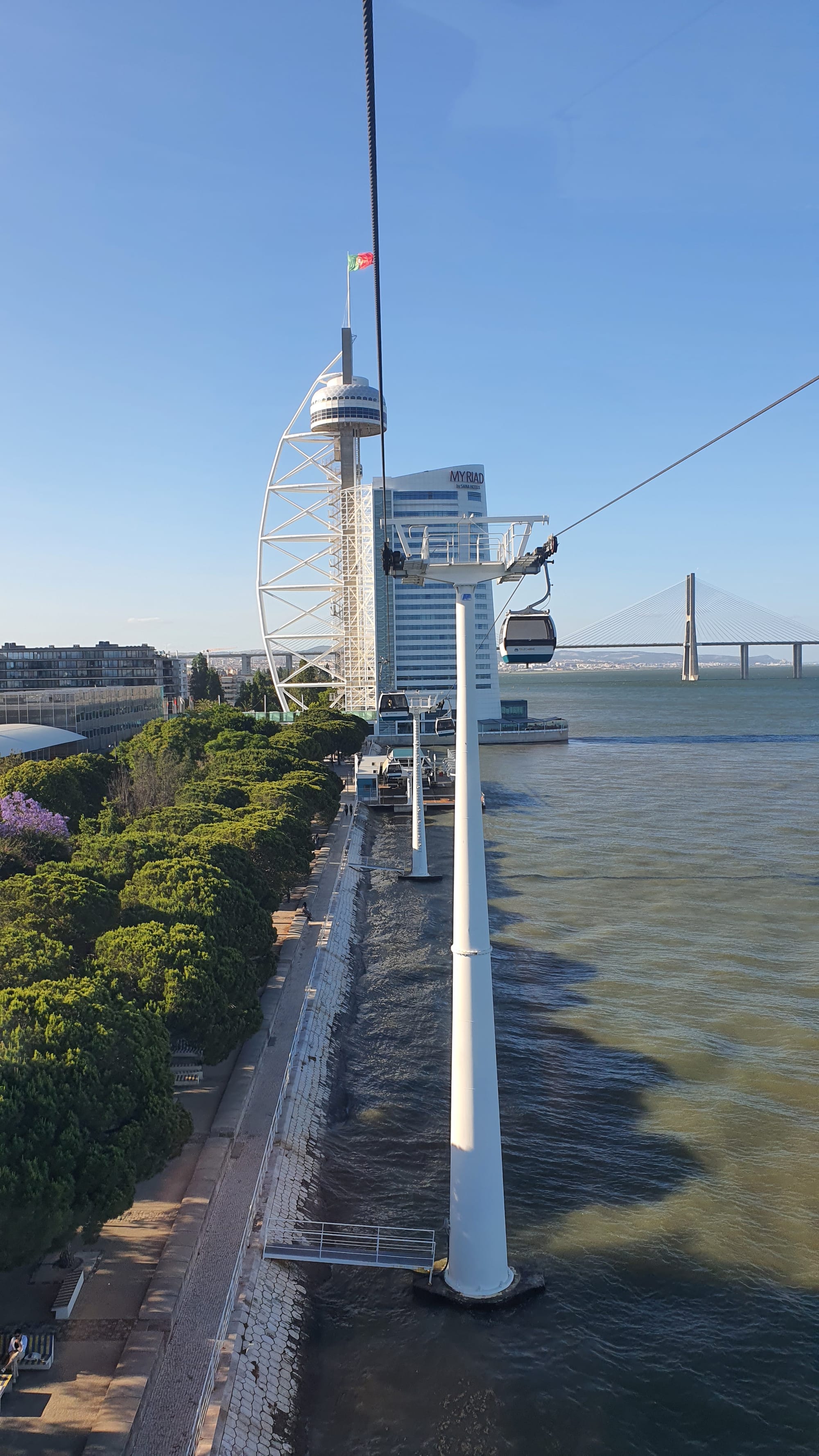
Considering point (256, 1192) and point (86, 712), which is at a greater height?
point (86, 712)

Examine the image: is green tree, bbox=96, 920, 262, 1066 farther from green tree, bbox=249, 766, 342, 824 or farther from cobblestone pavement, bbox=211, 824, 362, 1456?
green tree, bbox=249, 766, 342, 824

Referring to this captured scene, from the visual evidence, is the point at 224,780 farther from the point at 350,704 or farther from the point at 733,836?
the point at 350,704

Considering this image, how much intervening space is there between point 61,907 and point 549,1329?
476 inches

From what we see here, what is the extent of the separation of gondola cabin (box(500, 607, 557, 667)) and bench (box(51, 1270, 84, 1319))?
8.95m

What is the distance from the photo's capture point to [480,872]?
1221cm

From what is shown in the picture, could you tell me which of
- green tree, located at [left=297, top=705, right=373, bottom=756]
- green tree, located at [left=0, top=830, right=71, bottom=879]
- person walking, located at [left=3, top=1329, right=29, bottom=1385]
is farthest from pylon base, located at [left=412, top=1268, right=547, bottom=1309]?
green tree, located at [left=297, top=705, right=373, bottom=756]

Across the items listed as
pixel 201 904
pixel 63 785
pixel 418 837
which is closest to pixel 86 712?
pixel 63 785

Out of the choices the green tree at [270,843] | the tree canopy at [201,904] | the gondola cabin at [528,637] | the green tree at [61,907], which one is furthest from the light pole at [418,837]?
the gondola cabin at [528,637]

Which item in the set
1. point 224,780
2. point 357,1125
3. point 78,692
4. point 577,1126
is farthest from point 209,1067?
point 78,692

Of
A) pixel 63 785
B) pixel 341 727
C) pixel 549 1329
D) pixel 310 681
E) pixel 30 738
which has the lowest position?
pixel 549 1329

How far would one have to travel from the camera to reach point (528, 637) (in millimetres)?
11758

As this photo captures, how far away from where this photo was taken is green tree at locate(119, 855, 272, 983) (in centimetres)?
2019

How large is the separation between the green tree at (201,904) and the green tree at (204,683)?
108 m

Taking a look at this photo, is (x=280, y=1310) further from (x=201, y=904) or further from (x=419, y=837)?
(x=419, y=837)
